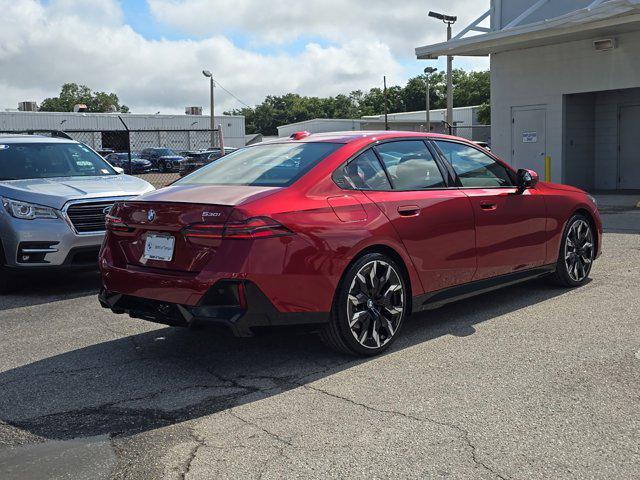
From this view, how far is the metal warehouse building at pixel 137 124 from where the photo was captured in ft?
172

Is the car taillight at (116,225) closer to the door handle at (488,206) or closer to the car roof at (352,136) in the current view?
the car roof at (352,136)

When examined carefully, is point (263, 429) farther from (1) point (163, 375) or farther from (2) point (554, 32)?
(2) point (554, 32)

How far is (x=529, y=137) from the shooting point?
19.8 meters

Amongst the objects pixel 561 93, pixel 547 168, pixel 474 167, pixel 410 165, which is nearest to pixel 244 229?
pixel 410 165

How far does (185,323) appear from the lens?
4.50 m

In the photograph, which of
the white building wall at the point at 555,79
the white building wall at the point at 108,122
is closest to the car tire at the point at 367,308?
the white building wall at the point at 555,79

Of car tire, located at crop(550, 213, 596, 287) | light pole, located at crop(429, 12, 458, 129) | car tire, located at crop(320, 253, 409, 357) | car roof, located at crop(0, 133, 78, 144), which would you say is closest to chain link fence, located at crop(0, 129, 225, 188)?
light pole, located at crop(429, 12, 458, 129)

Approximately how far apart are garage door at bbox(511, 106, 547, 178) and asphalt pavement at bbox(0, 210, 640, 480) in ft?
45.5

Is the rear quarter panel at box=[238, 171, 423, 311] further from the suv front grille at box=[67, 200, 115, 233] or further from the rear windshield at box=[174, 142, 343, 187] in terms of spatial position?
the suv front grille at box=[67, 200, 115, 233]

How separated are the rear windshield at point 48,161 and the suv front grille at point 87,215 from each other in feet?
4.18

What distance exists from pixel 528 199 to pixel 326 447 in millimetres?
3716

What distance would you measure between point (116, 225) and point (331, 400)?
2089 mm

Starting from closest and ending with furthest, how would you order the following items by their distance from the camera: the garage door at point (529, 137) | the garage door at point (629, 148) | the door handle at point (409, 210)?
the door handle at point (409, 210), the garage door at point (629, 148), the garage door at point (529, 137)

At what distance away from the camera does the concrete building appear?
17641 millimetres
